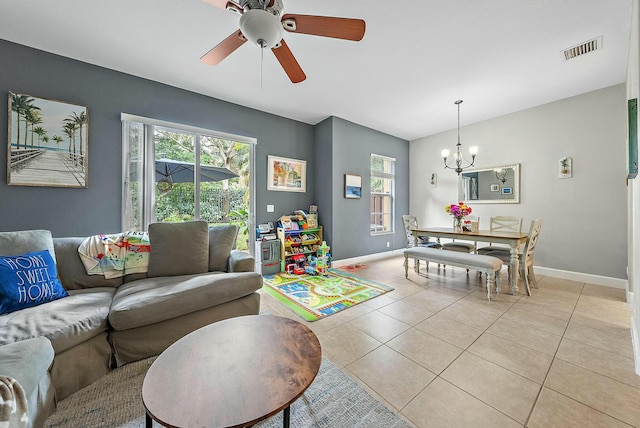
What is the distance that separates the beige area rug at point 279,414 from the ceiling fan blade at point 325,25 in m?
2.28

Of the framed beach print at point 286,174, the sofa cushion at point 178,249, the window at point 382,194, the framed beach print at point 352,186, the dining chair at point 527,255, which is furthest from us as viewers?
the window at point 382,194

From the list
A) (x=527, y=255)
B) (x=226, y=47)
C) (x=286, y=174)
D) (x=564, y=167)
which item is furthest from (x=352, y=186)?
(x=564, y=167)

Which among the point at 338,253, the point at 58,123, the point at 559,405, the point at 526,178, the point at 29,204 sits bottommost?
the point at 559,405

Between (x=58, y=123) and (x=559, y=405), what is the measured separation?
4.82 meters

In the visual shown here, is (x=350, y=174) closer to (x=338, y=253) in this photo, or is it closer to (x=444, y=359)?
(x=338, y=253)

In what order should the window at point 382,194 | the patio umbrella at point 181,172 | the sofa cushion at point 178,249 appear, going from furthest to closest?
the window at point 382,194, the patio umbrella at point 181,172, the sofa cushion at point 178,249

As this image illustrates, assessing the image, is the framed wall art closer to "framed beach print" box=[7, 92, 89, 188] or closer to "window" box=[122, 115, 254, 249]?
"window" box=[122, 115, 254, 249]

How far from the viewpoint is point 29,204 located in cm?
238

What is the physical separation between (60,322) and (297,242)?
9.68 ft

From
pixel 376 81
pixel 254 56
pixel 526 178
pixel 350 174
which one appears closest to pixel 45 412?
pixel 254 56

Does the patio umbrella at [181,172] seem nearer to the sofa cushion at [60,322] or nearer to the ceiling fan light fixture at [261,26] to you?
the sofa cushion at [60,322]

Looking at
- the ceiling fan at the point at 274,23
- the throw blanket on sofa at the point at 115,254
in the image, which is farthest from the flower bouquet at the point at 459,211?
the throw blanket on sofa at the point at 115,254

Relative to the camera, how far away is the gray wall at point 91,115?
2.32 m

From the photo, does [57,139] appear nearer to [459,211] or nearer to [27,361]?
[27,361]
